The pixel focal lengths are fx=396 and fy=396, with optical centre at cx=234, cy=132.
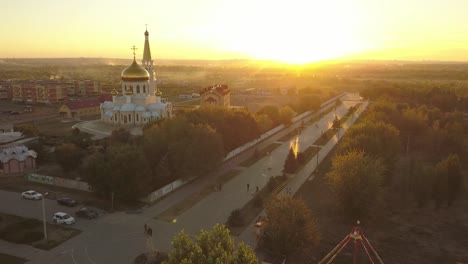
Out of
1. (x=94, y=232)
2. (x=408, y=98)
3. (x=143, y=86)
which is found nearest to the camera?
(x=94, y=232)

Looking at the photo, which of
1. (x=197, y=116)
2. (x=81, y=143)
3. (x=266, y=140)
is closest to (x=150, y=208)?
(x=197, y=116)

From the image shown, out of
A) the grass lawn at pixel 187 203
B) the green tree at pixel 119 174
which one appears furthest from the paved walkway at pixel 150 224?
the green tree at pixel 119 174

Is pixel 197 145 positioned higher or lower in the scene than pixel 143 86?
lower

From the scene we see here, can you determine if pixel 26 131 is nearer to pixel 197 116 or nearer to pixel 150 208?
pixel 197 116

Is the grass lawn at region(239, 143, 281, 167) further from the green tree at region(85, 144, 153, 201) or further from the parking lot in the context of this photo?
the parking lot

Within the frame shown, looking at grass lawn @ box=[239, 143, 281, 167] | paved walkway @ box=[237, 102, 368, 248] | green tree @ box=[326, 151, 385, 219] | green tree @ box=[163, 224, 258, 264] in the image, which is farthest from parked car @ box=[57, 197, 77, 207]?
green tree @ box=[326, 151, 385, 219]
